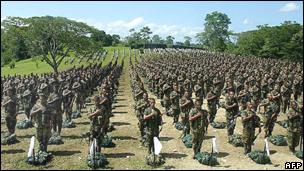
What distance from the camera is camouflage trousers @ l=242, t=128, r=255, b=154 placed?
673 inches

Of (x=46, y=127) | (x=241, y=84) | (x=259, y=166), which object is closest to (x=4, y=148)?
(x=46, y=127)

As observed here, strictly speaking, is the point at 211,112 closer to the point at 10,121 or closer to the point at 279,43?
the point at 10,121

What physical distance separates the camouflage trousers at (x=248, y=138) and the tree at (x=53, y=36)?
33.3m

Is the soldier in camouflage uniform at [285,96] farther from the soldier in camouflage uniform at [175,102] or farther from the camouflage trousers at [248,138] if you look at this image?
the camouflage trousers at [248,138]

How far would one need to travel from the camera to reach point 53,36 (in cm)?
4878

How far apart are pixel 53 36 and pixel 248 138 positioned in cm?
3558

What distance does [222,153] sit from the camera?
17.9m

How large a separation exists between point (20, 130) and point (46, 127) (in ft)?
17.9

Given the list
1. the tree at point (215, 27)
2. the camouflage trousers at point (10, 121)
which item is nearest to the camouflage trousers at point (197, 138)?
the camouflage trousers at point (10, 121)

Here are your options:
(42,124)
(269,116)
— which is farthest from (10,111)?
(269,116)

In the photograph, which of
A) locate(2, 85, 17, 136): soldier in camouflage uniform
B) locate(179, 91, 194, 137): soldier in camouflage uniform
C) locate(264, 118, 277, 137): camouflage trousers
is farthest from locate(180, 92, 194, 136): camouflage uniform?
locate(2, 85, 17, 136): soldier in camouflage uniform

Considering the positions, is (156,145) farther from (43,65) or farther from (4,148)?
(43,65)

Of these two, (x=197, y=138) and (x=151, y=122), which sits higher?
(x=151, y=122)

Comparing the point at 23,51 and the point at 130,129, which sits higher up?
the point at 23,51
